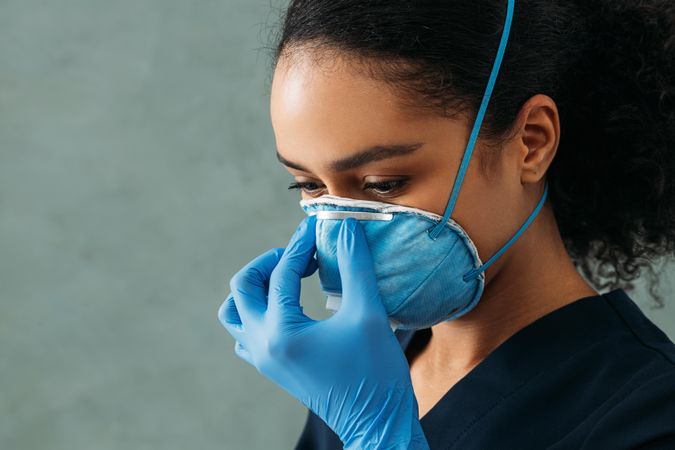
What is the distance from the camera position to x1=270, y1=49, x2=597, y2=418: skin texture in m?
1.24

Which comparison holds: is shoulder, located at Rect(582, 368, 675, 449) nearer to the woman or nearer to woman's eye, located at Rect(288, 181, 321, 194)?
the woman

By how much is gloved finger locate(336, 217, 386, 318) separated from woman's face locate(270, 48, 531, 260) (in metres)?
0.05

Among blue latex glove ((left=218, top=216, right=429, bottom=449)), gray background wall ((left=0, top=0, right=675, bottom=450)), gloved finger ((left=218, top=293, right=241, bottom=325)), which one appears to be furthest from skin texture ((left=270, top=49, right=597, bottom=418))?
gray background wall ((left=0, top=0, right=675, bottom=450))

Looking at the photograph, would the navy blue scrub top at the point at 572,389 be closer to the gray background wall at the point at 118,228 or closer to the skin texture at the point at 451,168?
the skin texture at the point at 451,168

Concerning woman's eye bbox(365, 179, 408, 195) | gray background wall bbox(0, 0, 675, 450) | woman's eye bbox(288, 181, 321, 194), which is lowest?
gray background wall bbox(0, 0, 675, 450)

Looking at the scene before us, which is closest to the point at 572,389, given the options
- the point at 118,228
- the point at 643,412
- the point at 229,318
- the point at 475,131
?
the point at 643,412

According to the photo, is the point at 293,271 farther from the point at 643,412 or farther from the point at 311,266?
the point at 643,412

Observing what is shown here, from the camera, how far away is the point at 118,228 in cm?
247

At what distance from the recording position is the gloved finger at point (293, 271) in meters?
1.30

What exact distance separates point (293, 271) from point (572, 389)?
411 millimetres

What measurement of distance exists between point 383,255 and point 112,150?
51.7 inches

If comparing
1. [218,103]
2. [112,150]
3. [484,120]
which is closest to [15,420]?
[112,150]

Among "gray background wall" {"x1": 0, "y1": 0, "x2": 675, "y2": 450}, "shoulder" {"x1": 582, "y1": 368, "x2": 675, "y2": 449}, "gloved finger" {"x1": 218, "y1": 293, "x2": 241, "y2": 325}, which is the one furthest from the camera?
"gray background wall" {"x1": 0, "y1": 0, "x2": 675, "y2": 450}

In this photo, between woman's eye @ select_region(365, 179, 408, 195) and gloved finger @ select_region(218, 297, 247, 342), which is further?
gloved finger @ select_region(218, 297, 247, 342)
